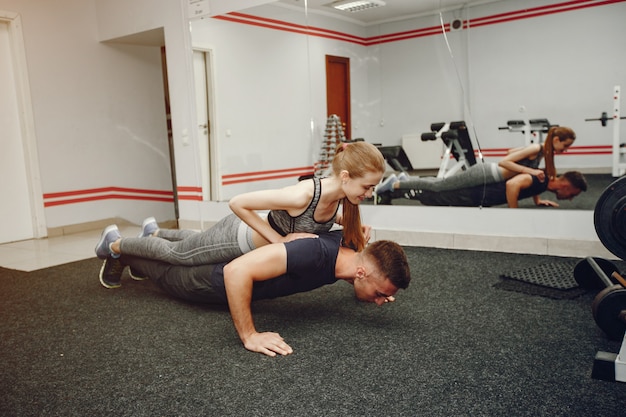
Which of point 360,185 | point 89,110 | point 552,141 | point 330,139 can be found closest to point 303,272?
point 360,185

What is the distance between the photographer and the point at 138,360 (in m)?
2.13

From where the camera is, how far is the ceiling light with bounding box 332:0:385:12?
4.81 meters

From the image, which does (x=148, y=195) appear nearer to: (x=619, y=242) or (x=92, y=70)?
(x=92, y=70)

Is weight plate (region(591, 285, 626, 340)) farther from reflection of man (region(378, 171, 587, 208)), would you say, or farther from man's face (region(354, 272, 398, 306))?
reflection of man (region(378, 171, 587, 208))

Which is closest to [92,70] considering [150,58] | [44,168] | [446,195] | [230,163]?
[150,58]

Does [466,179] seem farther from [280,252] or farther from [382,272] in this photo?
[280,252]

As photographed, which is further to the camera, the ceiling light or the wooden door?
the wooden door

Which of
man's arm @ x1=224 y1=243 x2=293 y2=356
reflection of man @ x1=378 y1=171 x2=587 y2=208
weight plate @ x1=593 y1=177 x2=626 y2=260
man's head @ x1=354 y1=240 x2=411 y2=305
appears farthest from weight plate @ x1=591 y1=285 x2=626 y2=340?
reflection of man @ x1=378 y1=171 x2=587 y2=208

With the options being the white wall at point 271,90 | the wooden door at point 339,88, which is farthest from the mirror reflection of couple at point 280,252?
the wooden door at point 339,88

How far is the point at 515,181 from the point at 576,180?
→ 45 cm

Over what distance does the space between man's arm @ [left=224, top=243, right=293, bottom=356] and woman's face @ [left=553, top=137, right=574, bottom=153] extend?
9.77 ft

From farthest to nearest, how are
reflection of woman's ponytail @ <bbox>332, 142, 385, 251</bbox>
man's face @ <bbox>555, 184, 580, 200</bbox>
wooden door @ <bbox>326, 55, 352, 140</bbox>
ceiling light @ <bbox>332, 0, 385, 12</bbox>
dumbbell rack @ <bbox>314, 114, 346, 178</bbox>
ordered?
1. wooden door @ <bbox>326, 55, 352, 140</bbox>
2. dumbbell rack @ <bbox>314, 114, 346, 178</bbox>
3. ceiling light @ <bbox>332, 0, 385, 12</bbox>
4. man's face @ <bbox>555, 184, 580, 200</bbox>
5. reflection of woman's ponytail @ <bbox>332, 142, 385, 251</bbox>

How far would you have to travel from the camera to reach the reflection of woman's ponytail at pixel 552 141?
392 centimetres

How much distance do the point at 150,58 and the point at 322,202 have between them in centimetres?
505
